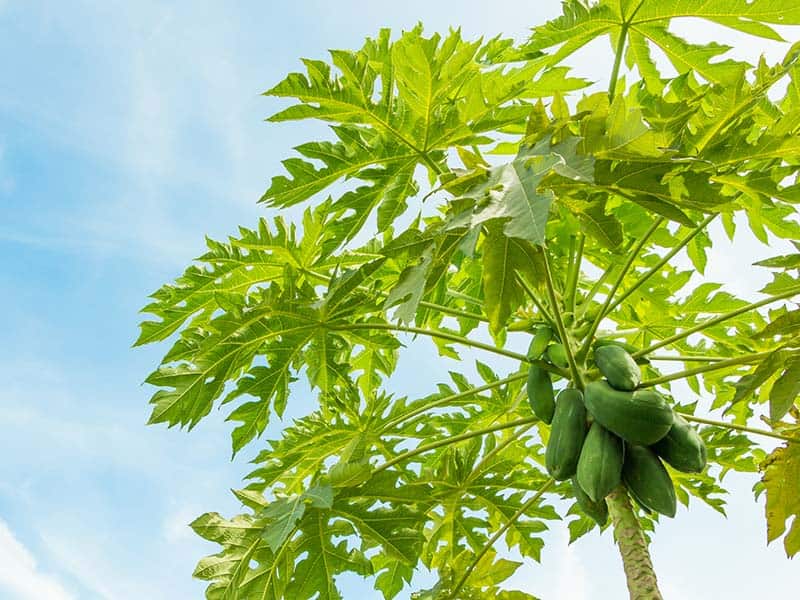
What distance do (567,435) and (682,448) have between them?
32 centimetres

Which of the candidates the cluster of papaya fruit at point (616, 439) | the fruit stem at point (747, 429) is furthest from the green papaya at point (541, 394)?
the fruit stem at point (747, 429)

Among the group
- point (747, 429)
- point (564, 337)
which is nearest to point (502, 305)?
point (564, 337)

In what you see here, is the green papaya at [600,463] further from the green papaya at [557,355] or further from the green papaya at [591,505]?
the green papaya at [557,355]

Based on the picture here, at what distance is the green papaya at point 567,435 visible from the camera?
7.09ft

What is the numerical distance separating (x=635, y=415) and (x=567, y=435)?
0.23 meters

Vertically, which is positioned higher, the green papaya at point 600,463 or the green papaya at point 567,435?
the green papaya at point 567,435

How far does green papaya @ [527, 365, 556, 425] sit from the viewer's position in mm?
2297

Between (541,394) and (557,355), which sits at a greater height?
(557,355)

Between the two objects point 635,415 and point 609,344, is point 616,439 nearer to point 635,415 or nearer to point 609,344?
point 635,415

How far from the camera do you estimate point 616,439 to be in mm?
2104

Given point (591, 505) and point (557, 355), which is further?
point (557, 355)

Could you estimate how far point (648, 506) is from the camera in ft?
7.01

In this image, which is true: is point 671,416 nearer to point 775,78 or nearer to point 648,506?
point 648,506

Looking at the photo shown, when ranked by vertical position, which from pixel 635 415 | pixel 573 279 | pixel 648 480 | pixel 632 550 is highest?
pixel 573 279
